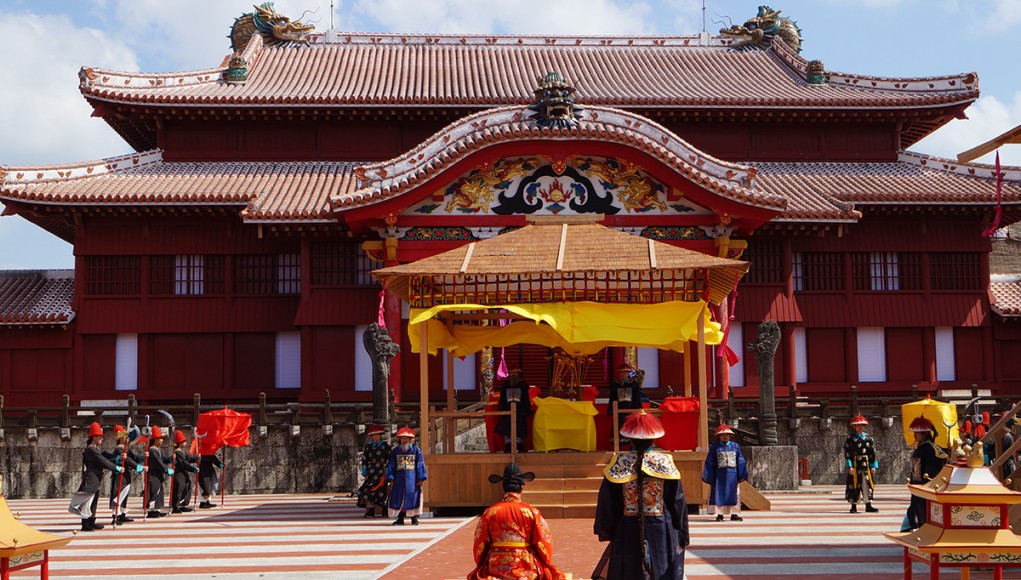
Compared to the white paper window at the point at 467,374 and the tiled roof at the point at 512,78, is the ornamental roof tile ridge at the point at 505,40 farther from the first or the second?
the white paper window at the point at 467,374

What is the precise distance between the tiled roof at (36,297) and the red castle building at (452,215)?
72 mm

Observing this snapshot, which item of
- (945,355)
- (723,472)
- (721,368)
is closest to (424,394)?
(723,472)

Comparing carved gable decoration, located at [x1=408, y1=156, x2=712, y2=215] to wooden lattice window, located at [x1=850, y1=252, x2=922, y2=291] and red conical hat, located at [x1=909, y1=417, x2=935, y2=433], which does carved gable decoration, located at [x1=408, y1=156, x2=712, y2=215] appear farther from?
red conical hat, located at [x1=909, y1=417, x2=935, y2=433]

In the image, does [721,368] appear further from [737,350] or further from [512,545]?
[512,545]

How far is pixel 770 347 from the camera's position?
22.6m

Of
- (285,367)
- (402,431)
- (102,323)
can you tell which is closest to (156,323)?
(102,323)

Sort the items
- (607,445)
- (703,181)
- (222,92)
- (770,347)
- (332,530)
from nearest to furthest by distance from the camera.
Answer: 1. (332,530)
2. (607,445)
3. (770,347)
4. (703,181)
5. (222,92)

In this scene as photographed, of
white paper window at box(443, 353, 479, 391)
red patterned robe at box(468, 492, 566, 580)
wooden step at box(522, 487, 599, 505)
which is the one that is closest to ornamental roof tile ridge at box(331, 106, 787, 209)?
white paper window at box(443, 353, 479, 391)

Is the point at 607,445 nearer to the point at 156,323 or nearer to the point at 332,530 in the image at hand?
the point at 332,530

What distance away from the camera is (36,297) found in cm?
2923

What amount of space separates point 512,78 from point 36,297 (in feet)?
47.1

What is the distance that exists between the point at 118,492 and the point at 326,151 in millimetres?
14949

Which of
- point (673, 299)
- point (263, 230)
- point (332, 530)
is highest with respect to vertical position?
point (263, 230)

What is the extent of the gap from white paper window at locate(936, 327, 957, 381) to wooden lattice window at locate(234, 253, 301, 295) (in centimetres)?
1631
